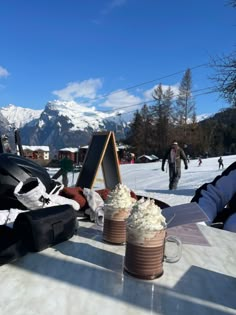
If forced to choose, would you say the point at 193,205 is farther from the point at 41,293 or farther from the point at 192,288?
the point at 41,293

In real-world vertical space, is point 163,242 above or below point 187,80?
below

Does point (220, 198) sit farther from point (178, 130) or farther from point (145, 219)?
point (178, 130)

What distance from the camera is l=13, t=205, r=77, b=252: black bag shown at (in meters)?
1.40

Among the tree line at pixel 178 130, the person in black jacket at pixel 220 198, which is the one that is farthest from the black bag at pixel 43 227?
the tree line at pixel 178 130

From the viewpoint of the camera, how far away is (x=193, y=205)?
189 centimetres

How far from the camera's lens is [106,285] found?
1.17 metres

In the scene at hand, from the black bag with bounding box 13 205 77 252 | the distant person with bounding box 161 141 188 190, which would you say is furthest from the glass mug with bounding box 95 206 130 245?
the distant person with bounding box 161 141 188 190

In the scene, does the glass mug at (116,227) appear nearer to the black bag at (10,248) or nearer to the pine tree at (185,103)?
the black bag at (10,248)

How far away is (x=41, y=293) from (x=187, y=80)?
187 feet

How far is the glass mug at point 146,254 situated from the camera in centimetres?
119

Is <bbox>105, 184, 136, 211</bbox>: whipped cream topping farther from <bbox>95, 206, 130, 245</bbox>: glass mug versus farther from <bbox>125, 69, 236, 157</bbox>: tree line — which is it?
<bbox>125, 69, 236, 157</bbox>: tree line

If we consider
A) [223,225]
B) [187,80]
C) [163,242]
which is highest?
[187,80]

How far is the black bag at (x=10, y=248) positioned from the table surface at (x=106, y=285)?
2 cm

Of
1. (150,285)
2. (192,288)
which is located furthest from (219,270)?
(150,285)
